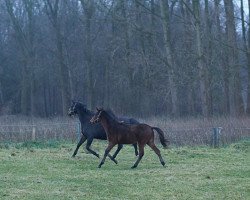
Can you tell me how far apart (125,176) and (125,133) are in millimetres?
2166

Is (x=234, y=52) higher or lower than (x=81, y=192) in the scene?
higher

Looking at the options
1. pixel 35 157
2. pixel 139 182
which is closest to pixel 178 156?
pixel 35 157

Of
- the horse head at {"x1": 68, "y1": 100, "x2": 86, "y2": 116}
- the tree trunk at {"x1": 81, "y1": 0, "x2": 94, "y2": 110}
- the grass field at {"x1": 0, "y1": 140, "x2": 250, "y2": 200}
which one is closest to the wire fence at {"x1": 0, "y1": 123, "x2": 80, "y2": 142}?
the grass field at {"x1": 0, "y1": 140, "x2": 250, "y2": 200}

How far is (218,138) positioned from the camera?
20562 mm

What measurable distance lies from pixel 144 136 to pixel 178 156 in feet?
8.86

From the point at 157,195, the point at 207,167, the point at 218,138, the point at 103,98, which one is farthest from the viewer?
the point at 103,98

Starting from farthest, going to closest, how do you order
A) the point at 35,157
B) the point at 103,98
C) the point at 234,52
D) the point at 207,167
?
the point at 103,98 < the point at 234,52 < the point at 35,157 < the point at 207,167

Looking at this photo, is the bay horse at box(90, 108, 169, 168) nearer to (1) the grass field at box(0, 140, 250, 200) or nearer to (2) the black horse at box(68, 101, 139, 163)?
(1) the grass field at box(0, 140, 250, 200)

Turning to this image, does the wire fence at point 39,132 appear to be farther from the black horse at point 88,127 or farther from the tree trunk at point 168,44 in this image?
the tree trunk at point 168,44

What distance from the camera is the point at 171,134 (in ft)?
70.1

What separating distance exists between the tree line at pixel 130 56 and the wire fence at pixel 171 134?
6.61 m

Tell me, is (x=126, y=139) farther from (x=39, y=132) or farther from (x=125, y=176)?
(x=39, y=132)

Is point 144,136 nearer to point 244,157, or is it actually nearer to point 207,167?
point 207,167

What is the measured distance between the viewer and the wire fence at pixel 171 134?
20.8m
